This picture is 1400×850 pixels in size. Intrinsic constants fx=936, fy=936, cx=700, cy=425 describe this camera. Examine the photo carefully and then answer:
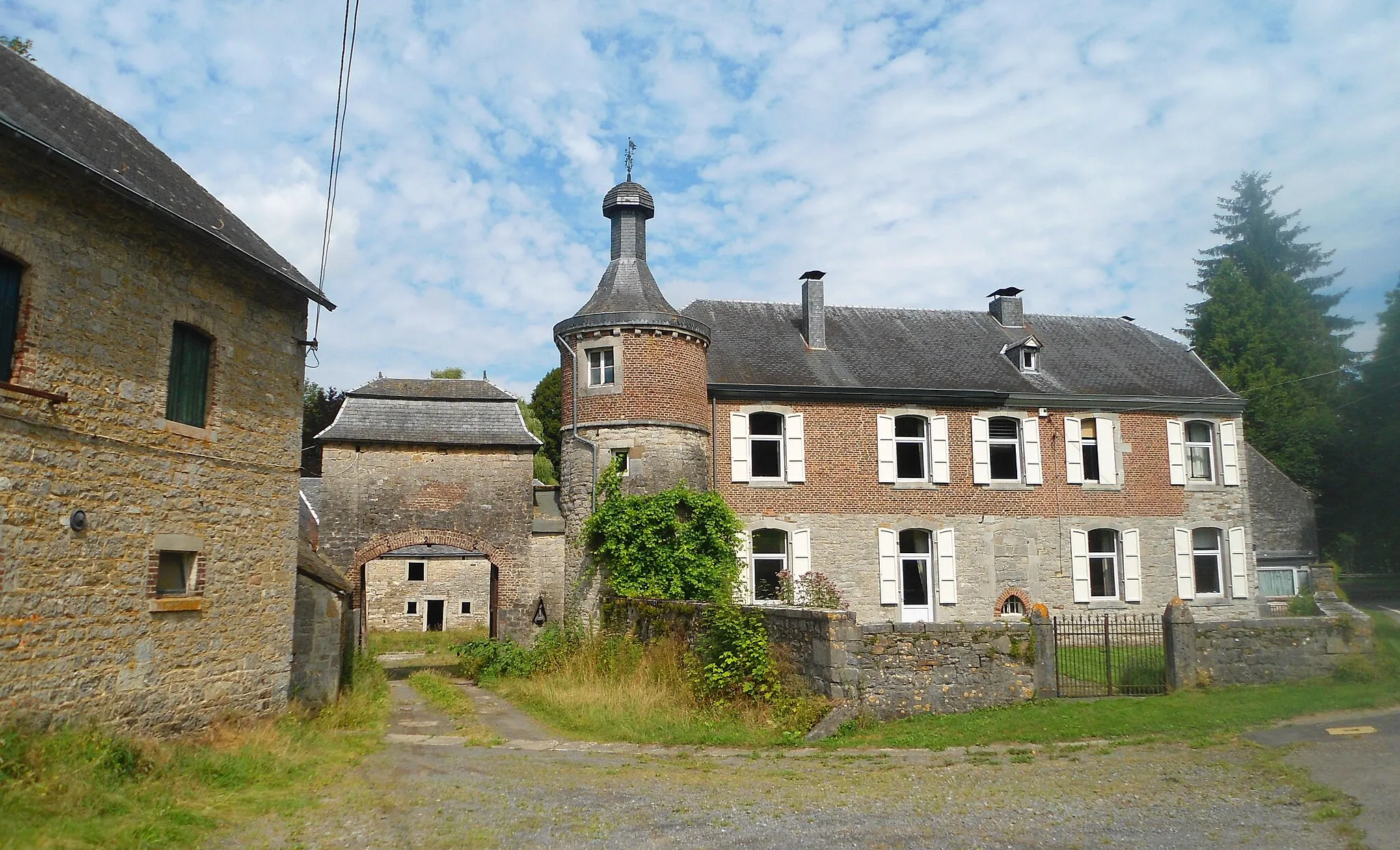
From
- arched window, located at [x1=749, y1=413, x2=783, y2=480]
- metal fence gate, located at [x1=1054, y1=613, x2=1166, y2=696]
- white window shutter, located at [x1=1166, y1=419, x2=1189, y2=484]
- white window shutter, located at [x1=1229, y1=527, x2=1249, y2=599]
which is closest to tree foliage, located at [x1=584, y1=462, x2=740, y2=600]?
arched window, located at [x1=749, y1=413, x2=783, y2=480]

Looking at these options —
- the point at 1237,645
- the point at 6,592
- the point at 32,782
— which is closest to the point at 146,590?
the point at 6,592

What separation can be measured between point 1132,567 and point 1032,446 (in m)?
3.44

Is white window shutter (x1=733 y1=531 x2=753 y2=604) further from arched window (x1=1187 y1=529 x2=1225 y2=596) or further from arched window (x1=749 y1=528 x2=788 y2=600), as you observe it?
arched window (x1=1187 y1=529 x2=1225 y2=596)

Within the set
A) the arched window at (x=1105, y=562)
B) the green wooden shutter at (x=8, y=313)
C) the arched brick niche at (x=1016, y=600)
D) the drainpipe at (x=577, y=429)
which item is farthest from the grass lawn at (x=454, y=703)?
the arched window at (x=1105, y=562)

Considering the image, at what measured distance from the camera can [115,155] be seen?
9.34 meters

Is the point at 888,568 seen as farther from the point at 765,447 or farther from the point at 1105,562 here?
the point at 1105,562

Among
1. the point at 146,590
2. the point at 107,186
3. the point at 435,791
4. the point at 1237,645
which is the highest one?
the point at 107,186

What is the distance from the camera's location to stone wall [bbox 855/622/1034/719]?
456 inches

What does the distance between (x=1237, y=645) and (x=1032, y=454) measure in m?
7.17

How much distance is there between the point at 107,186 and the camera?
8000 mm

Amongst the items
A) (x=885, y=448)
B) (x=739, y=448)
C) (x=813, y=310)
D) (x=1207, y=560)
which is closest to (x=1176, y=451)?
(x=1207, y=560)

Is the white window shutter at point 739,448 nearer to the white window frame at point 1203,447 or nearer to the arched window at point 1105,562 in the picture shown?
the arched window at point 1105,562

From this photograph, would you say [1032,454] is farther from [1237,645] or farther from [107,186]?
[107,186]

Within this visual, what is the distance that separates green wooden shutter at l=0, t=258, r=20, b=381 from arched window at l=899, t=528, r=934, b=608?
15.6 meters
